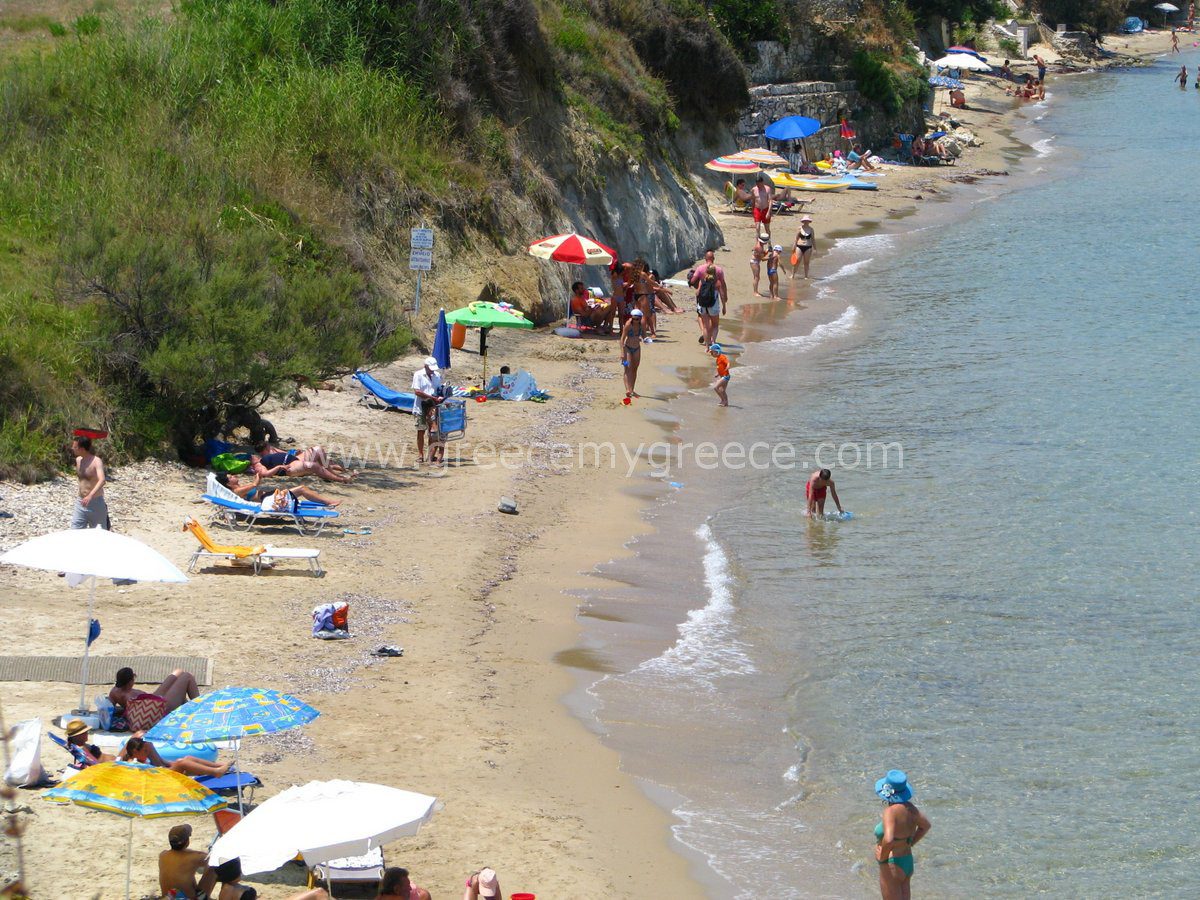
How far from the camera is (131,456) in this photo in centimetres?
1425

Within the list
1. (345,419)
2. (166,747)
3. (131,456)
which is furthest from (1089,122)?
(166,747)

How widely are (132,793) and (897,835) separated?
428 centimetres

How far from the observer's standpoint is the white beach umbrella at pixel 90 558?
28.7 ft

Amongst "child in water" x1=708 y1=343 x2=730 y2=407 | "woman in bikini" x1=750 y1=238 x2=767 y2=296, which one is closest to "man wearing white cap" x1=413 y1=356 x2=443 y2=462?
"child in water" x1=708 y1=343 x2=730 y2=407

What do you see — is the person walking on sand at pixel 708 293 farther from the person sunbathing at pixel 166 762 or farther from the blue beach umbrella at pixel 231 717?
the blue beach umbrella at pixel 231 717

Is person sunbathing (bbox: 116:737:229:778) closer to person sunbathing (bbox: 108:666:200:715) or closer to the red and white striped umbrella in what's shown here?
person sunbathing (bbox: 108:666:200:715)

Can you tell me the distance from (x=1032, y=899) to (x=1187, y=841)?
1.53 metres

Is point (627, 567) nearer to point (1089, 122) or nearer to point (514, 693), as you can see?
point (514, 693)

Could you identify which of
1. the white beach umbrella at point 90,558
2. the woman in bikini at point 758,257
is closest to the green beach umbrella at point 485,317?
the woman in bikini at point 758,257

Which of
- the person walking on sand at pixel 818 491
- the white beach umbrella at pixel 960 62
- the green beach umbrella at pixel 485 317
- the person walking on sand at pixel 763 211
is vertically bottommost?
the person walking on sand at pixel 818 491

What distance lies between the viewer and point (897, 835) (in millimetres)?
8031

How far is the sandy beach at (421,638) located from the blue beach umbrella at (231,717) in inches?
27.9

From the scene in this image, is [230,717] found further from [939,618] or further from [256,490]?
[939,618]

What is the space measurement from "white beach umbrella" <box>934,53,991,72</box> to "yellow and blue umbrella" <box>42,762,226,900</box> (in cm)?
5553
